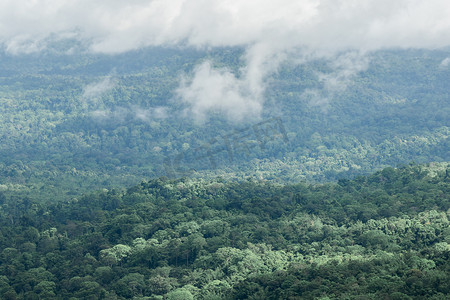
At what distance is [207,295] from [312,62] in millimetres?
119399

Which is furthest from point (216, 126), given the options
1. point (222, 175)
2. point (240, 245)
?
point (240, 245)

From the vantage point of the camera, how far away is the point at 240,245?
46.9m

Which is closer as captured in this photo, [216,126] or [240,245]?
[240,245]

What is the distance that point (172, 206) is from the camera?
2269 inches

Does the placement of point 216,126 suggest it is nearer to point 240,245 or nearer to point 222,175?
point 222,175

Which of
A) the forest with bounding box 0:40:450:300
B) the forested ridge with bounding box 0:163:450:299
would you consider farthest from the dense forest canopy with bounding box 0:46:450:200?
the forested ridge with bounding box 0:163:450:299

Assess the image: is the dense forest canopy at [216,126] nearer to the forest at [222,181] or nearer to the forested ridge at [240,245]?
the forest at [222,181]

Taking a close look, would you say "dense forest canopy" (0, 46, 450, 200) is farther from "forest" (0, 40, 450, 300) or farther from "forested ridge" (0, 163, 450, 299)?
"forested ridge" (0, 163, 450, 299)

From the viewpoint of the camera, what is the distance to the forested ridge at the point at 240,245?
38594 mm

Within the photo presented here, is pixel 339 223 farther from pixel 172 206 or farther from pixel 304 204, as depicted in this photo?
pixel 172 206

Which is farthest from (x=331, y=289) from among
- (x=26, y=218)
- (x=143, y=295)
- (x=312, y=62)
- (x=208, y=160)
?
(x=312, y=62)

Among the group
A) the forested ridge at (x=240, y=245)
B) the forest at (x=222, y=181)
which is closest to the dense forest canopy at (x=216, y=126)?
the forest at (x=222, y=181)

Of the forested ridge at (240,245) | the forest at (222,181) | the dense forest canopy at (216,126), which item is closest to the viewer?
the forested ridge at (240,245)

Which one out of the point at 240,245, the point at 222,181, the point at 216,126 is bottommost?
the point at 240,245
